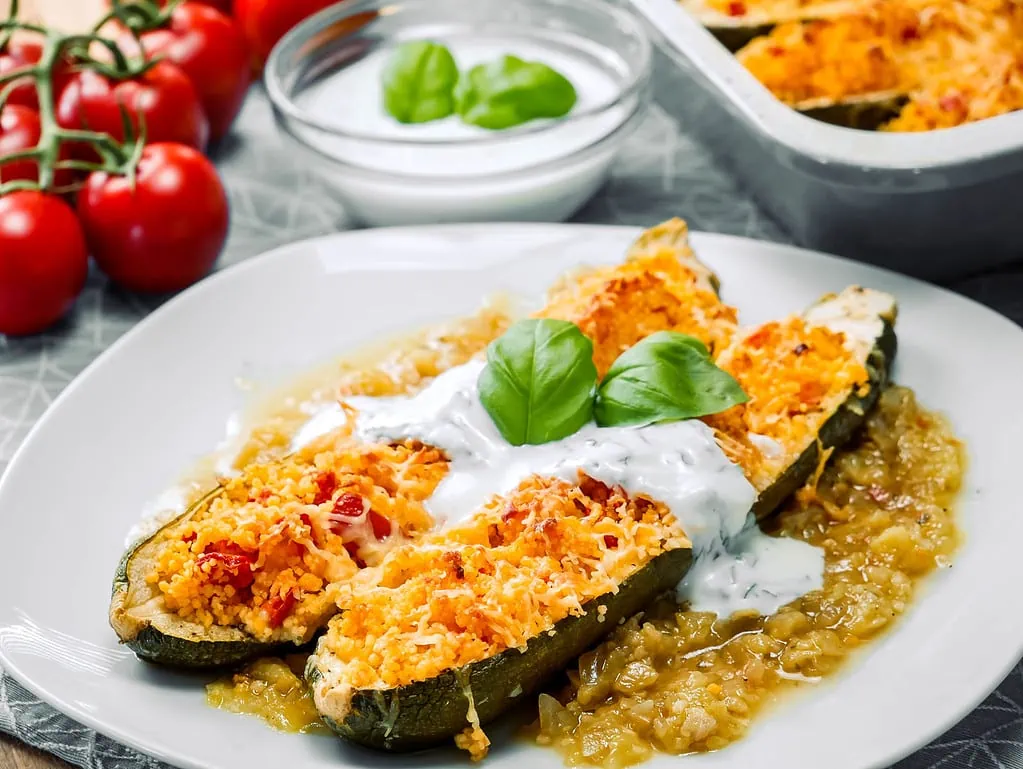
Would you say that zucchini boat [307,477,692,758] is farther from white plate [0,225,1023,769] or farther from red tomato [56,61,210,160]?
red tomato [56,61,210,160]

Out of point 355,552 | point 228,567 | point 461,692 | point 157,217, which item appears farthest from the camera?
point 157,217

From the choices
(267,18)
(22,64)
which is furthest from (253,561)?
(267,18)

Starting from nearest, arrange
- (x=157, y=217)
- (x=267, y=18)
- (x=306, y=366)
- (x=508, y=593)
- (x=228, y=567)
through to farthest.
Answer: (x=508, y=593), (x=228, y=567), (x=306, y=366), (x=157, y=217), (x=267, y=18)

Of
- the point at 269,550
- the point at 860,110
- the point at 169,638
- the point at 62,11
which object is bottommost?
the point at 62,11

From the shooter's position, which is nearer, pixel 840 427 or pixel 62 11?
pixel 840 427

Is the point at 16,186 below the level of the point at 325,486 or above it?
below

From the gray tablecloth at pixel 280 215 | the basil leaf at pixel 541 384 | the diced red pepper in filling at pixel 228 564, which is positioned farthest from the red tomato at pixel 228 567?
the basil leaf at pixel 541 384

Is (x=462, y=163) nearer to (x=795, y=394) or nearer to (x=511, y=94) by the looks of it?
(x=511, y=94)
